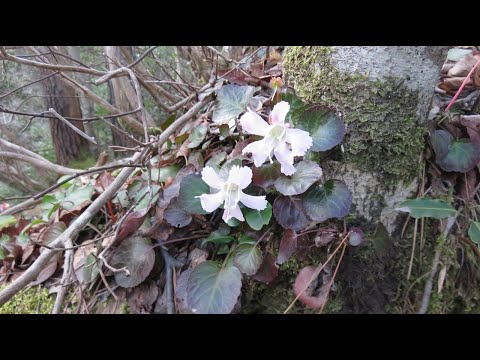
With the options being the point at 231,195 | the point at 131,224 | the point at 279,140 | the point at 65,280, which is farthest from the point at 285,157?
the point at 65,280

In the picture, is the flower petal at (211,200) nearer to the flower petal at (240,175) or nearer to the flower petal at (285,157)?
the flower petal at (240,175)

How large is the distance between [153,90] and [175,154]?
19.9 inches

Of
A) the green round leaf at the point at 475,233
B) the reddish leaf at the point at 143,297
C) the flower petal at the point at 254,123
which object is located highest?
the flower petal at the point at 254,123

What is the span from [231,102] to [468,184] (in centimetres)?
63

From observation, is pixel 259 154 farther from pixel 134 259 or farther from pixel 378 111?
pixel 134 259

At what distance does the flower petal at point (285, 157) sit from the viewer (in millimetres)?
669

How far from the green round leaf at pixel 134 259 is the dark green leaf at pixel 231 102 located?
0.38 meters

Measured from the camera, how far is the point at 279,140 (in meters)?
0.67

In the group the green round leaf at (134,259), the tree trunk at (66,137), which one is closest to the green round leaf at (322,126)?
the green round leaf at (134,259)

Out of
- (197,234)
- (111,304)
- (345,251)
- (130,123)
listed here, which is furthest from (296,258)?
(130,123)

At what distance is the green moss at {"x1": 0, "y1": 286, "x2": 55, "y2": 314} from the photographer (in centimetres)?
95

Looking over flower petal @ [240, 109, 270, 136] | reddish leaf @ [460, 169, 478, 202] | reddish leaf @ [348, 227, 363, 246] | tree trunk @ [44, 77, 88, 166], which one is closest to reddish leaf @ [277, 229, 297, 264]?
reddish leaf @ [348, 227, 363, 246]

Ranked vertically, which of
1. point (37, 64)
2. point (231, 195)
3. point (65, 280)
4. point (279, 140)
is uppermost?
point (37, 64)

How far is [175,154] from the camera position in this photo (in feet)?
3.42
